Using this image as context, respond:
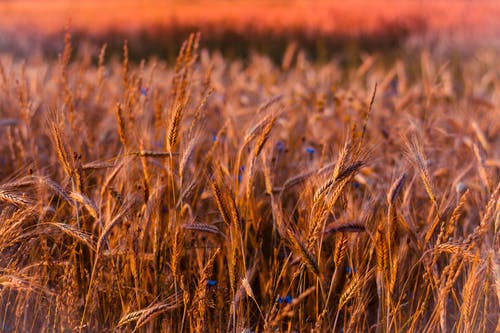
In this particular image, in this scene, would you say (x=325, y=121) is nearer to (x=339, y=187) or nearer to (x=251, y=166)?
(x=251, y=166)

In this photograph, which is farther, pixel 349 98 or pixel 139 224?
pixel 349 98

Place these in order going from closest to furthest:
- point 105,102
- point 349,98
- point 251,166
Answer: point 251,166 → point 349,98 → point 105,102

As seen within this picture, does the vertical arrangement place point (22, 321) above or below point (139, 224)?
below

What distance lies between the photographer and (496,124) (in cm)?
363

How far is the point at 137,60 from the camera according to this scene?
31.2 feet

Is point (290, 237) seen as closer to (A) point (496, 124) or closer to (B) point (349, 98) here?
(B) point (349, 98)

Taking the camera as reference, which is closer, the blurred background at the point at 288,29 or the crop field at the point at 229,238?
the crop field at the point at 229,238

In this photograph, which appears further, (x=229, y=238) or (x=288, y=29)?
(x=288, y=29)

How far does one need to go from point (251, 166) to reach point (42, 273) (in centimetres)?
81

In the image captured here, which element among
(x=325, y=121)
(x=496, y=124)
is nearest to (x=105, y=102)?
(x=325, y=121)

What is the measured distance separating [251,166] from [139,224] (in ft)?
1.30

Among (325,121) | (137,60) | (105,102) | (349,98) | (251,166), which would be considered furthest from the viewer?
(137,60)

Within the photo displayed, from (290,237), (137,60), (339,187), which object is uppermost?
(339,187)

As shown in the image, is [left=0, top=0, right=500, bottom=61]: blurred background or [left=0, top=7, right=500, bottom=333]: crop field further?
[left=0, top=0, right=500, bottom=61]: blurred background
